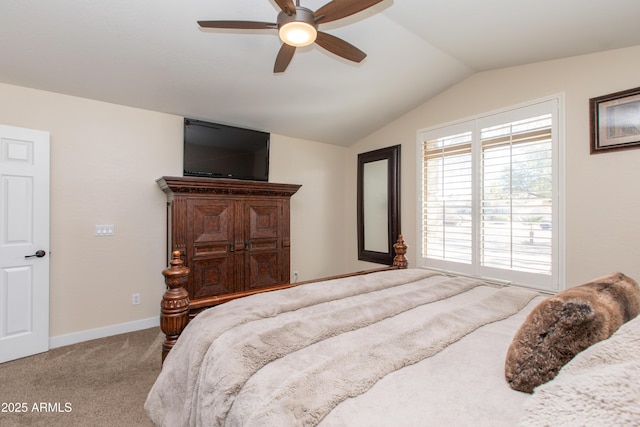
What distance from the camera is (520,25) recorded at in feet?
7.20

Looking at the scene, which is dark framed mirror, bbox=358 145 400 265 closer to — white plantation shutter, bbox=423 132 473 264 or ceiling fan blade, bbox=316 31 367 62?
white plantation shutter, bbox=423 132 473 264

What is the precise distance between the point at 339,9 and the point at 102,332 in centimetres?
360

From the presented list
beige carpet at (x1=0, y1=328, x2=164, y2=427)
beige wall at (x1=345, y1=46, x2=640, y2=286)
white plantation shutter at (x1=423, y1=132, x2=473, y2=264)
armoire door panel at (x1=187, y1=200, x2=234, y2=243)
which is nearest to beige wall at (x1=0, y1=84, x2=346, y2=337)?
beige carpet at (x1=0, y1=328, x2=164, y2=427)

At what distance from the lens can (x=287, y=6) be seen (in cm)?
146

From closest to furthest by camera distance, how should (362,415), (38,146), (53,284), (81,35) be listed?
(362,415)
(81,35)
(38,146)
(53,284)

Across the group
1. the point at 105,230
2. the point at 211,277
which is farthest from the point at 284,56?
the point at 105,230

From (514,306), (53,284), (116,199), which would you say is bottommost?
(53,284)

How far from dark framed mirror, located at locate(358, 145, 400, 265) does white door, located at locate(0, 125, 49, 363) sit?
3.78 meters

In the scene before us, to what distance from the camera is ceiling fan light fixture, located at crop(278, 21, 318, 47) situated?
1555mm

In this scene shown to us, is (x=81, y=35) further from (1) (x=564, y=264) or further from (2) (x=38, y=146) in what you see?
(1) (x=564, y=264)

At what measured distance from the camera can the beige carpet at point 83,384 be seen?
1.78 metres

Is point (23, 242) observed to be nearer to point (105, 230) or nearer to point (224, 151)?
point (105, 230)

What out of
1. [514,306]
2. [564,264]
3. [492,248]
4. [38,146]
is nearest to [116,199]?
[38,146]

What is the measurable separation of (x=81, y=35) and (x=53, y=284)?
2230 millimetres
